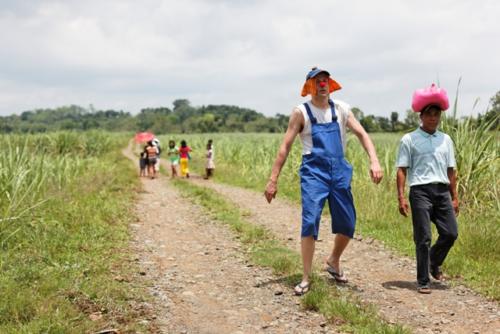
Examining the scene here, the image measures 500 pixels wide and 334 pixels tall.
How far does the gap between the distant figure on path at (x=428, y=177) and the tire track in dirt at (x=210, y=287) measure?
1352 mm

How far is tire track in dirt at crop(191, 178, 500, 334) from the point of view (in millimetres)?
3701

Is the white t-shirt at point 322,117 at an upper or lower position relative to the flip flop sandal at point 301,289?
upper

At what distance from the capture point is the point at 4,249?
5.55 m

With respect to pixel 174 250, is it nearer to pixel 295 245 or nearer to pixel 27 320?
pixel 295 245

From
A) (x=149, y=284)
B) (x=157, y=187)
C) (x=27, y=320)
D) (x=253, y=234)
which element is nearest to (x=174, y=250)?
(x=253, y=234)

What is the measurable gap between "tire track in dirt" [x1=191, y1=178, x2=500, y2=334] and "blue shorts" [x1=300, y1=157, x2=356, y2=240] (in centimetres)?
74

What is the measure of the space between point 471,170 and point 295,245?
9.55 ft

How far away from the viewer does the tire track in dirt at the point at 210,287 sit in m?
3.67

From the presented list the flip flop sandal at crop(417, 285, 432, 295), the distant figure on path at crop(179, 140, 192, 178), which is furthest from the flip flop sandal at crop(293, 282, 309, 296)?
the distant figure on path at crop(179, 140, 192, 178)

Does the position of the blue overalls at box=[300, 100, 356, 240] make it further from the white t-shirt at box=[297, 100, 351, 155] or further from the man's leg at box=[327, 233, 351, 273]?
the man's leg at box=[327, 233, 351, 273]

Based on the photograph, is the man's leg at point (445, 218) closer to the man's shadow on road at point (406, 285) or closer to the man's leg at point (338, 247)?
the man's shadow on road at point (406, 285)

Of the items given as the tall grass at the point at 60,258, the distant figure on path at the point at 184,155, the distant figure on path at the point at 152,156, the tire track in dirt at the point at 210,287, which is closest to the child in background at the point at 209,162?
the distant figure on path at the point at 184,155

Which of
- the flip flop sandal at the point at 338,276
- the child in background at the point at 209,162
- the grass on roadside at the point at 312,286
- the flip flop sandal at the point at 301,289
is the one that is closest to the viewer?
the grass on roadside at the point at 312,286

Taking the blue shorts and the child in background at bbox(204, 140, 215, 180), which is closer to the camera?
the blue shorts
